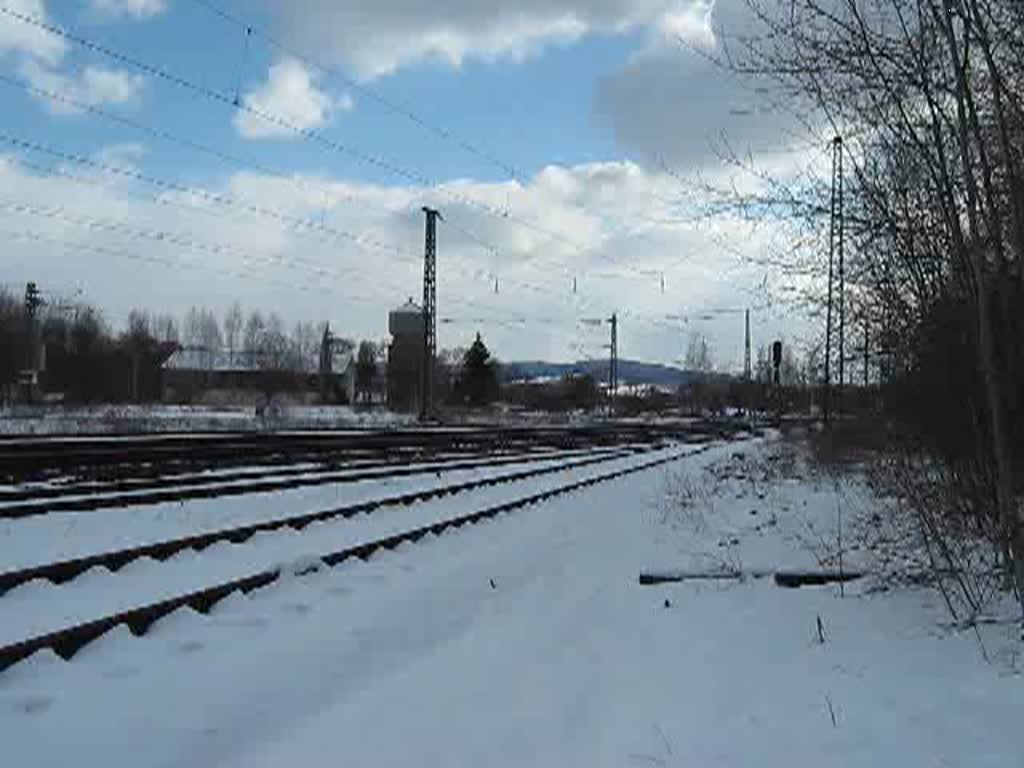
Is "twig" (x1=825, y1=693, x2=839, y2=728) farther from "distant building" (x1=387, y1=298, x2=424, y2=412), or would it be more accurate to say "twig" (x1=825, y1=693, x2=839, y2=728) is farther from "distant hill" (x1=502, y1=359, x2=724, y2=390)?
"distant hill" (x1=502, y1=359, x2=724, y2=390)

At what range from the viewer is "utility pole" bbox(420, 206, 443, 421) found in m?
57.1

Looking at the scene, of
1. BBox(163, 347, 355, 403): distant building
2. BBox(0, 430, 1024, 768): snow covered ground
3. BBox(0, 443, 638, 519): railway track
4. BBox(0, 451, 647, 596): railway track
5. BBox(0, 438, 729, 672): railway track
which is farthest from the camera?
BBox(163, 347, 355, 403): distant building

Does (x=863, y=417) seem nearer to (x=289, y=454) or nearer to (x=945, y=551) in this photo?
(x=945, y=551)

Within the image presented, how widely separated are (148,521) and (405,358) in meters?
86.1

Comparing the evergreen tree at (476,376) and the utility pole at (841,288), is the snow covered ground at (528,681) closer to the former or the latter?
the utility pole at (841,288)

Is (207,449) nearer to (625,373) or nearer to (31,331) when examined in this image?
(31,331)

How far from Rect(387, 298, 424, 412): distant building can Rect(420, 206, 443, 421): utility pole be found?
2375cm

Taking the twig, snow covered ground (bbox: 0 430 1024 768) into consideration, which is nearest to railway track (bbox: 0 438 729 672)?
snow covered ground (bbox: 0 430 1024 768)

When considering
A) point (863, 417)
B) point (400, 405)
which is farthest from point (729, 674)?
point (400, 405)

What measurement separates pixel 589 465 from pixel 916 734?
25.7 m

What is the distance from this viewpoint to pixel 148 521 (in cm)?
1481

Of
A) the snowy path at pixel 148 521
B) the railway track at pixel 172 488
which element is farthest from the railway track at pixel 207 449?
the snowy path at pixel 148 521

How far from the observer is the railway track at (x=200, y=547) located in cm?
800

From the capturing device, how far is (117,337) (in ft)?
393
